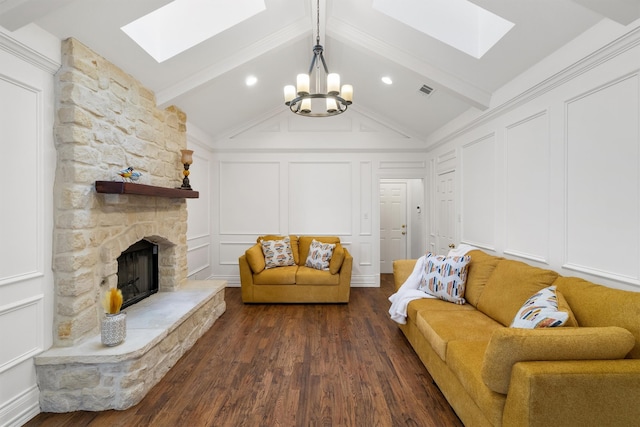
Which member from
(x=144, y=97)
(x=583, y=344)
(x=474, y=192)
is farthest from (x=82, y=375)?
(x=474, y=192)

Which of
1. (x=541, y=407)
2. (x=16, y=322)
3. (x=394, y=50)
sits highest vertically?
(x=394, y=50)

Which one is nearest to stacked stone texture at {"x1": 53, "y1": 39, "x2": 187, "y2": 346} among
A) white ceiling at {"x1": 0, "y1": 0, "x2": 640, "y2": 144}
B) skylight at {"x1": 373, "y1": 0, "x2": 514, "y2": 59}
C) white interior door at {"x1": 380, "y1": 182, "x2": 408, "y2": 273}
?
white ceiling at {"x1": 0, "y1": 0, "x2": 640, "y2": 144}

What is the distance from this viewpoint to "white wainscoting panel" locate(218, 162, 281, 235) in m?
5.38

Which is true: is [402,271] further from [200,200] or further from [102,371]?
[200,200]

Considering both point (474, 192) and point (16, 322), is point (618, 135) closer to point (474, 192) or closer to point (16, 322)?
point (474, 192)

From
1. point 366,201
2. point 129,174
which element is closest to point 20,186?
point 129,174

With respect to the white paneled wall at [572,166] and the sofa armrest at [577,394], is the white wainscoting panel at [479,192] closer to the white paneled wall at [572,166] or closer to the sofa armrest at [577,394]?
the white paneled wall at [572,166]

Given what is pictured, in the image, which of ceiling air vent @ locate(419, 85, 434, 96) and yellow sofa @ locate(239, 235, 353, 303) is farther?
yellow sofa @ locate(239, 235, 353, 303)

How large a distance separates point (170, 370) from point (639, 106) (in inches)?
149

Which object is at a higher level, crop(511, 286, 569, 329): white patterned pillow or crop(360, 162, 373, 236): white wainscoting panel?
crop(360, 162, 373, 236): white wainscoting panel

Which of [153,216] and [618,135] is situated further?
[153,216]

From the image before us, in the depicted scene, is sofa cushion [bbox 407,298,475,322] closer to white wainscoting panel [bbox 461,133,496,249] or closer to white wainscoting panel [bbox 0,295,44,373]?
white wainscoting panel [bbox 461,133,496,249]

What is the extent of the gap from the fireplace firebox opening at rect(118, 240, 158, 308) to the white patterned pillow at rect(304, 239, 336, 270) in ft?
6.80

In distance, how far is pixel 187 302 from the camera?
3225mm
